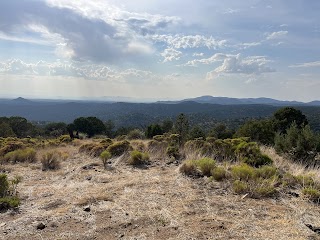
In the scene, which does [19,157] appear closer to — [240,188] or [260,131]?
[240,188]

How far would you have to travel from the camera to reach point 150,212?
5.29 metres

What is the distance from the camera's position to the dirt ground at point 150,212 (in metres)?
4.49

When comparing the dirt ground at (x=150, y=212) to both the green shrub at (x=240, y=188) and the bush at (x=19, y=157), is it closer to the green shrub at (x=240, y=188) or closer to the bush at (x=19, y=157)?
the green shrub at (x=240, y=188)

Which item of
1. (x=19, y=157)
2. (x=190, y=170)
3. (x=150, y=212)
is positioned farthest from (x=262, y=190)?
(x=19, y=157)

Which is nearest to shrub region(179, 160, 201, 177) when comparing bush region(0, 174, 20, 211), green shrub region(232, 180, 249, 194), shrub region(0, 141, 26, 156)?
green shrub region(232, 180, 249, 194)

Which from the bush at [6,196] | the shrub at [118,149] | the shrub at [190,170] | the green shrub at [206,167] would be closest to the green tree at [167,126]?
the shrub at [118,149]

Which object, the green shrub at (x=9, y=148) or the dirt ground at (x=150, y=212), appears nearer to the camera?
the dirt ground at (x=150, y=212)

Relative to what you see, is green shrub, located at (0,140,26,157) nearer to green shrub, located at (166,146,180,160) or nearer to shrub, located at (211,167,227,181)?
green shrub, located at (166,146,180,160)

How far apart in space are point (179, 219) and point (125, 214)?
3.04ft

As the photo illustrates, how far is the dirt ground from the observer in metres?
4.49

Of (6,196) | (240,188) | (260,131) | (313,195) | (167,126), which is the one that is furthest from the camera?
(167,126)

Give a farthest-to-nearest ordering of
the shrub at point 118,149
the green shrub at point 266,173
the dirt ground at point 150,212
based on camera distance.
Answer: the shrub at point 118,149 → the green shrub at point 266,173 → the dirt ground at point 150,212

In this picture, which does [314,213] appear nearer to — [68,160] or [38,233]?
[38,233]

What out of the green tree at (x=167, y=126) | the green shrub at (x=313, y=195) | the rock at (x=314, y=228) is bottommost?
the green tree at (x=167, y=126)
